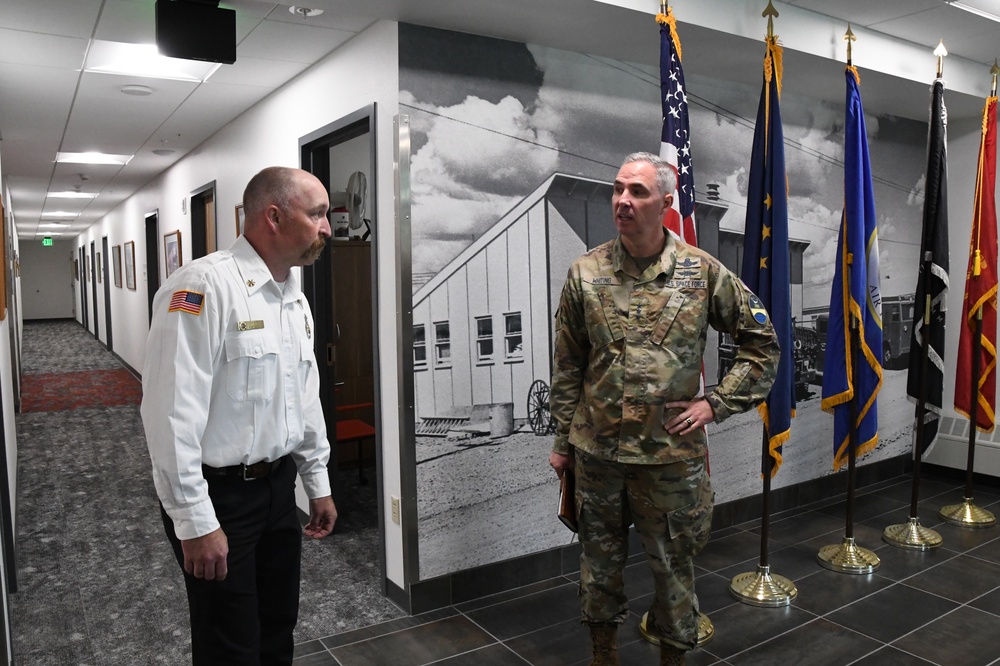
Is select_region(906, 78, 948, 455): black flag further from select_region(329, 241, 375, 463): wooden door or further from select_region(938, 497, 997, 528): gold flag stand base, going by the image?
select_region(329, 241, 375, 463): wooden door

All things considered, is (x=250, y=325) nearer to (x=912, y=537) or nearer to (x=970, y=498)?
(x=912, y=537)

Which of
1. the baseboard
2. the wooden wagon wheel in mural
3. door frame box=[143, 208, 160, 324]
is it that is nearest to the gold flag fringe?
the wooden wagon wheel in mural

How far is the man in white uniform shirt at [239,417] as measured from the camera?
5.57ft

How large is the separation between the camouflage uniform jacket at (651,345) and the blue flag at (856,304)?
1337 millimetres

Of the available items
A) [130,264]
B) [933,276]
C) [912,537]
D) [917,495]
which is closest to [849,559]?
[912,537]

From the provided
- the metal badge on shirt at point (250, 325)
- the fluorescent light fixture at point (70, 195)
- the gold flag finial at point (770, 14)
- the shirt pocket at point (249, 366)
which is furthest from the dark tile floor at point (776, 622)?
the fluorescent light fixture at point (70, 195)

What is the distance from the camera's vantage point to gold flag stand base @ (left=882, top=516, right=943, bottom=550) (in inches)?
157

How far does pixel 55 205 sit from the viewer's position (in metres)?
11.7

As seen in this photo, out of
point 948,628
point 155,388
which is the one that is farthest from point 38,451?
point 948,628

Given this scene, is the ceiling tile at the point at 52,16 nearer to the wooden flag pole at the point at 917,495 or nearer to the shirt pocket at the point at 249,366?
the shirt pocket at the point at 249,366

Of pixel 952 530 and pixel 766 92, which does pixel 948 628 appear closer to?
pixel 952 530

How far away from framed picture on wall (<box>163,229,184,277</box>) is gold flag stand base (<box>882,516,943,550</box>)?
593cm

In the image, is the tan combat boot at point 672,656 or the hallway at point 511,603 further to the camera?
the hallway at point 511,603

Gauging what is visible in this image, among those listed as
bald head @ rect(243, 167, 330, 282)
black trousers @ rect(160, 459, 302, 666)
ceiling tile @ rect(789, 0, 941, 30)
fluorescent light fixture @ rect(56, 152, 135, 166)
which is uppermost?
ceiling tile @ rect(789, 0, 941, 30)
